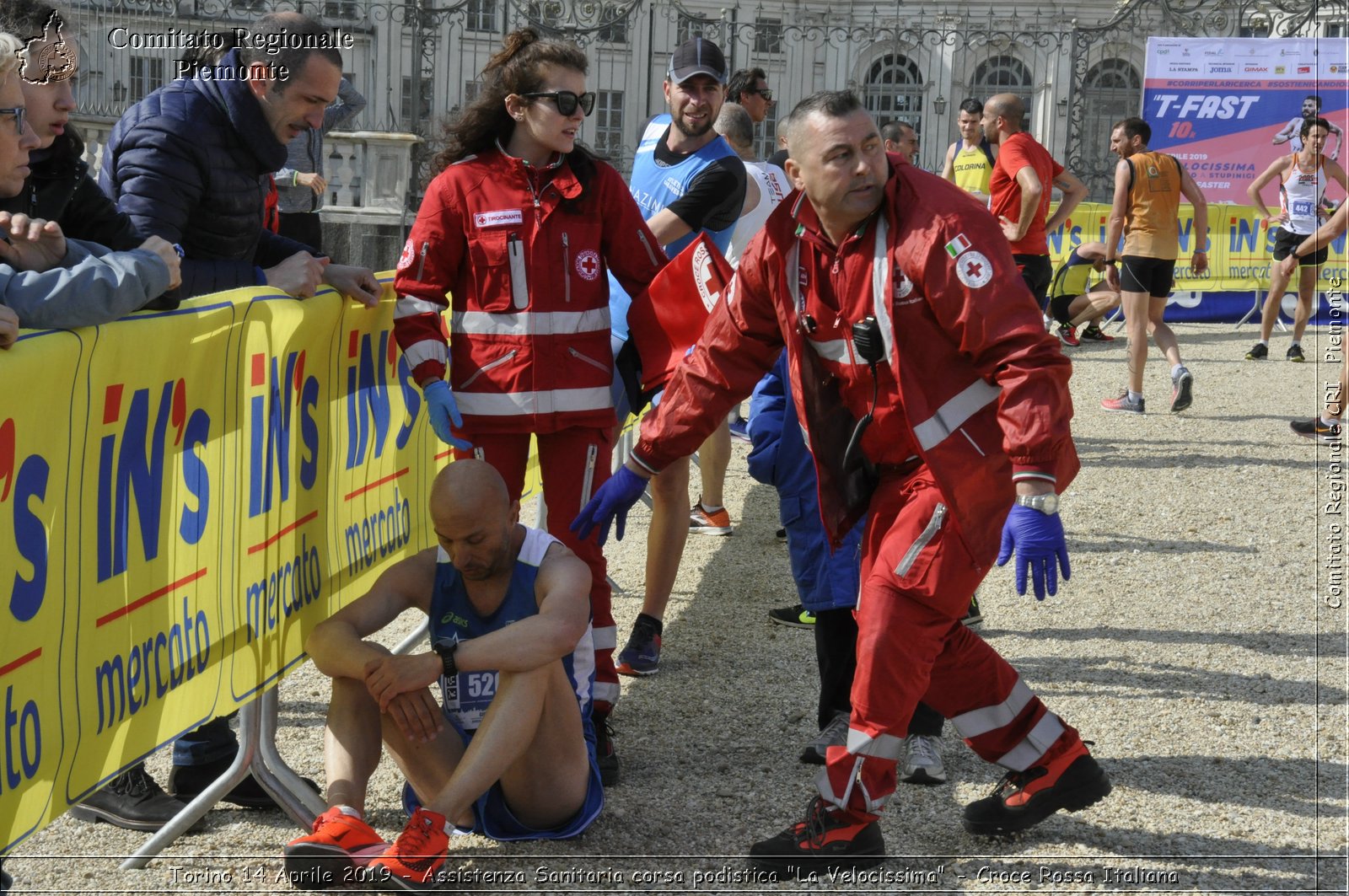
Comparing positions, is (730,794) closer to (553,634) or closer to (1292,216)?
(553,634)

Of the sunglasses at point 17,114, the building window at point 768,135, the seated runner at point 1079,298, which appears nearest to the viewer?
the sunglasses at point 17,114

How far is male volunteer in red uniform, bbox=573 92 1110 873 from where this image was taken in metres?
3.41

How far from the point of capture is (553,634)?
362 cm

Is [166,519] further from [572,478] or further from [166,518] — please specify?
[572,478]

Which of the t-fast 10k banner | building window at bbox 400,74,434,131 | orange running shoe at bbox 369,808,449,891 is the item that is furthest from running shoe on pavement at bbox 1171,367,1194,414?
building window at bbox 400,74,434,131

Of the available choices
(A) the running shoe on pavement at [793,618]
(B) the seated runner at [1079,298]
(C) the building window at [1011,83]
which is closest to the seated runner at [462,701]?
(A) the running shoe on pavement at [793,618]

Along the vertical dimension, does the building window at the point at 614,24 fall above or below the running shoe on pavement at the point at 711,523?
above

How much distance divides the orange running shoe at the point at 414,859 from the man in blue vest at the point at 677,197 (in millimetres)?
2020

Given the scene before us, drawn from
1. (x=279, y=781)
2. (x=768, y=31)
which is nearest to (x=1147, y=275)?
(x=279, y=781)

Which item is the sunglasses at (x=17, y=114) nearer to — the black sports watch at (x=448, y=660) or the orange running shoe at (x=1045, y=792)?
the black sports watch at (x=448, y=660)

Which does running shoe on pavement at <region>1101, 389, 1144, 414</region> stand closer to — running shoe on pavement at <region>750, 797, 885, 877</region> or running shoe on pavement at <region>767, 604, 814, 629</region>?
running shoe on pavement at <region>767, 604, 814, 629</region>

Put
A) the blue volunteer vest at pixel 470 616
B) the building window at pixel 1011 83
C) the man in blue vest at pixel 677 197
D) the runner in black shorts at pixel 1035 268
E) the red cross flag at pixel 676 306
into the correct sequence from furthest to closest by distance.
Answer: the building window at pixel 1011 83
the runner in black shorts at pixel 1035 268
the man in blue vest at pixel 677 197
the red cross flag at pixel 676 306
the blue volunteer vest at pixel 470 616

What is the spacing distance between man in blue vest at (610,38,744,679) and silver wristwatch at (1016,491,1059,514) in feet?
6.20

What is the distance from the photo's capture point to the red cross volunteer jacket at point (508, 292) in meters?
4.27
